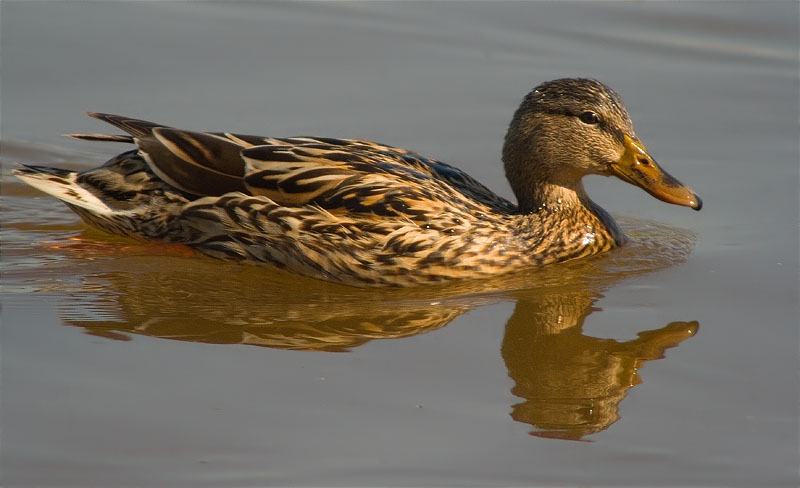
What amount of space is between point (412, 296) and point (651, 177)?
202 centimetres

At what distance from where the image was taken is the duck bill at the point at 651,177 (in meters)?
9.09

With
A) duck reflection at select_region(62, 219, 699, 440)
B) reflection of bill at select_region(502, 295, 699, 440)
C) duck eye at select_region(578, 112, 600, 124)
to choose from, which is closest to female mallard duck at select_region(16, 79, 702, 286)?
duck eye at select_region(578, 112, 600, 124)

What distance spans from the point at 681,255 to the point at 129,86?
18.1ft

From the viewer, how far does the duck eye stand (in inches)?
358

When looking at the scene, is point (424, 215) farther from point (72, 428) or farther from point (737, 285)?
point (72, 428)

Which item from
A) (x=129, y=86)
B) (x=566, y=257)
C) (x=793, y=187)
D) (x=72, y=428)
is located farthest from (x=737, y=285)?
(x=129, y=86)

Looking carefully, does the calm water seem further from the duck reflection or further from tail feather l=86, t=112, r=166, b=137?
tail feather l=86, t=112, r=166, b=137

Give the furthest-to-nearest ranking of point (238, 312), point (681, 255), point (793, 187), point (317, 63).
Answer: point (317, 63) → point (793, 187) → point (681, 255) → point (238, 312)

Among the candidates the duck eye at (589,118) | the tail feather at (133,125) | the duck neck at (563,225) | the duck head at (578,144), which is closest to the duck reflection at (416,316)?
the duck neck at (563,225)

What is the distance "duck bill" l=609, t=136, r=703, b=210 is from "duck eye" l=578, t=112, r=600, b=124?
25 cm

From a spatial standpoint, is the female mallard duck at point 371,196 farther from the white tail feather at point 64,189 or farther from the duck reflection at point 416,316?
the duck reflection at point 416,316

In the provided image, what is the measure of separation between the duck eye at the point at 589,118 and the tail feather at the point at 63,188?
355cm

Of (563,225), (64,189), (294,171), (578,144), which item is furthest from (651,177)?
(64,189)

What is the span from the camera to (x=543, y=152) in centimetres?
928
